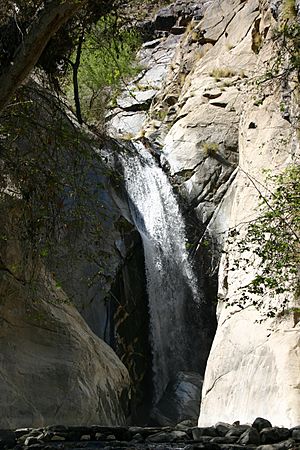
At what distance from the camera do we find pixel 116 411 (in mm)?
12930

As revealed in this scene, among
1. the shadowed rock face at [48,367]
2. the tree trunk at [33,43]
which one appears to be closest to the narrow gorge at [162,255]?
the shadowed rock face at [48,367]

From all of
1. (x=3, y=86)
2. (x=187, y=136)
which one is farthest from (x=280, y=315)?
(x=187, y=136)

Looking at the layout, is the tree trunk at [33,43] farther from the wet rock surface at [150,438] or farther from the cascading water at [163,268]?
the cascading water at [163,268]

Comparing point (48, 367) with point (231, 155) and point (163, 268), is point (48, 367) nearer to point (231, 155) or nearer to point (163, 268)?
point (163, 268)

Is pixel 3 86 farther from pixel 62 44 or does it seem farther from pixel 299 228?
pixel 299 228

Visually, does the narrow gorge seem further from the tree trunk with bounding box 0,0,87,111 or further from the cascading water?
the tree trunk with bounding box 0,0,87,111

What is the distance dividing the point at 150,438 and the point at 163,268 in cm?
1089

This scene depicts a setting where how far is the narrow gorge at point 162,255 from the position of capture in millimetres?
9617

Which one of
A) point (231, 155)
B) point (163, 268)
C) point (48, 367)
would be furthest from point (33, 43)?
point (231, 155)

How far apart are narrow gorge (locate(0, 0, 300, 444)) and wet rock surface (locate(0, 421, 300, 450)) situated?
32 millimetres

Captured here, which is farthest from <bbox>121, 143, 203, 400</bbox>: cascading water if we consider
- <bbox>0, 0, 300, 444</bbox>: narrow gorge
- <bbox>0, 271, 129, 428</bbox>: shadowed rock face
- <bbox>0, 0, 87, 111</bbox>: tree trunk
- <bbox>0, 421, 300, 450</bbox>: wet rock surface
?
<bbox>0, 0, 87, 111</bbox>: tree trunk

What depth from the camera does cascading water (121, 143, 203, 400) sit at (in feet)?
65.4

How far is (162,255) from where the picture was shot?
20781mm

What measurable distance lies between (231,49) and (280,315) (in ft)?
43.3
